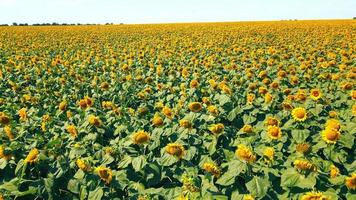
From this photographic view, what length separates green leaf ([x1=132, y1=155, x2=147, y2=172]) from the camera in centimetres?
422

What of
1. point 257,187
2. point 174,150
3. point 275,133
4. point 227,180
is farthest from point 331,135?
point 174,150

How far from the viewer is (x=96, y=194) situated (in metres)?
3.89

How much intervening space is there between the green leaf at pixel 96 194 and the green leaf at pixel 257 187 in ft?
4.69

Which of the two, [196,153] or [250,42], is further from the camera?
[250,42]

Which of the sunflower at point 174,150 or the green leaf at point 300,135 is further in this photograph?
the green leaf at point 300,135

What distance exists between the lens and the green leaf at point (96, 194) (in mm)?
3855

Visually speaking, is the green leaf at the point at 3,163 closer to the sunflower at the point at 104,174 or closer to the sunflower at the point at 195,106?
the sunflower at the point at 104,174

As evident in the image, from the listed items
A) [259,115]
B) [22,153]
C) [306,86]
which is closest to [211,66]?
[306,86]

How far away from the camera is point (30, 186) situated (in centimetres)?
420

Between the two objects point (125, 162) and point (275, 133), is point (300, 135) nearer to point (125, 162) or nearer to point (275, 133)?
point (275, 133)

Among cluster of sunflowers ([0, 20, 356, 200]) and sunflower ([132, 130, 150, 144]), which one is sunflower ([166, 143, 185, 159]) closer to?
cluster of sunflowers ([0, 20, 356, 200])

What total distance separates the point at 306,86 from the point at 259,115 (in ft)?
9.06

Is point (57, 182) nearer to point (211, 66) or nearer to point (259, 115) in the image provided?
point (259, 115)

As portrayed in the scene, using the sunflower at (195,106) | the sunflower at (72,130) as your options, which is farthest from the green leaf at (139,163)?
the sunflower at (195,106)
